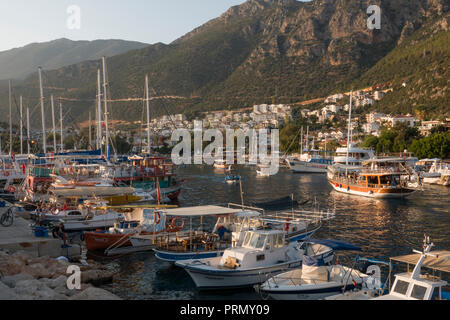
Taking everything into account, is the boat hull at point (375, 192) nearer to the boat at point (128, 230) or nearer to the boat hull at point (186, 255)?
the boat at point (128, 230)

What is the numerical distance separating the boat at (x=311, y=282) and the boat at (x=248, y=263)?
4.02 ft

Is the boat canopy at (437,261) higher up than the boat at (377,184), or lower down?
higher up

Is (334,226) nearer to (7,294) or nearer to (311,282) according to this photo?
(311,282)

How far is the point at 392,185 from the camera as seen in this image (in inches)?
2029

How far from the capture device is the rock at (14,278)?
16.5 metres

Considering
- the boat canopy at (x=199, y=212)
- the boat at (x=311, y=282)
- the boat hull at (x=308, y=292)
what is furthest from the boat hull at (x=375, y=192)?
the boat hull at (x=308, y=292)

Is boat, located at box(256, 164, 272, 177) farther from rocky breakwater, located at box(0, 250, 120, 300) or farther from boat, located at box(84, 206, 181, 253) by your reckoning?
rocky breakwater, located at box(0, 250, 120, 300)

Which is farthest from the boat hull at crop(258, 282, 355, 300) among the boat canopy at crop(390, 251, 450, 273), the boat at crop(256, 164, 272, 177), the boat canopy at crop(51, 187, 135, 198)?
the boat at crop(256, 164, 272, 177)

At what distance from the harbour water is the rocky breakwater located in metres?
1.25

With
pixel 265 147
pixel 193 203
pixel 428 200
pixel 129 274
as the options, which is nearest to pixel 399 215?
pixel 428 200

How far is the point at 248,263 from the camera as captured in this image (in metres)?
19.2

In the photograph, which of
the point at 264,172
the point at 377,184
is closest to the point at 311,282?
the point at 377,184
